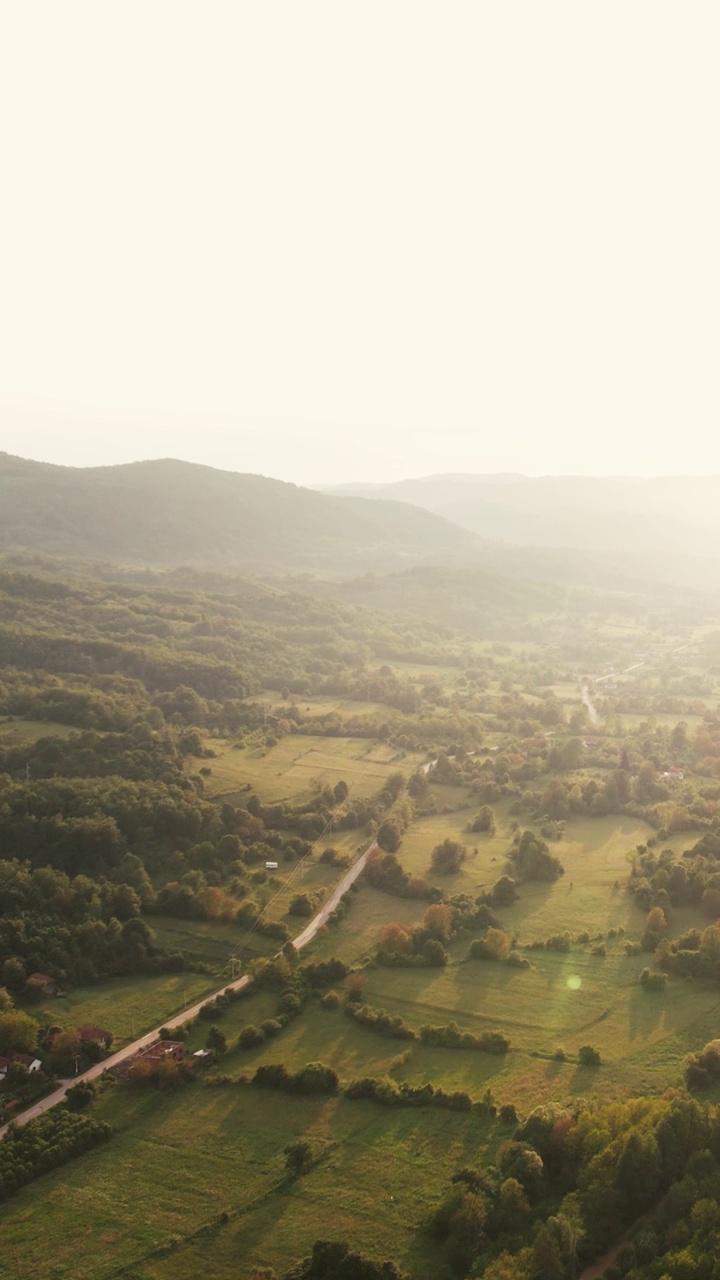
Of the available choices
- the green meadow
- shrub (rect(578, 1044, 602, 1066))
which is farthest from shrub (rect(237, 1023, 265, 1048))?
the green meadow

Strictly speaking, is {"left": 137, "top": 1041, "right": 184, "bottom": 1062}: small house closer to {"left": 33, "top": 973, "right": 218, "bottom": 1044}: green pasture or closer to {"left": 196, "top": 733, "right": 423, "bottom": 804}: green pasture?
{"left": 33, "top": 973, "right": 218, "bottom": 1044}: green pasture

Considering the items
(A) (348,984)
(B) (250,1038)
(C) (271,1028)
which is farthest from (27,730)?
(B) (250,1038)

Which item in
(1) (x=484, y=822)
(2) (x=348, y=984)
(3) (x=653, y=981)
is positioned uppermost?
(1) (x=484, y=822)

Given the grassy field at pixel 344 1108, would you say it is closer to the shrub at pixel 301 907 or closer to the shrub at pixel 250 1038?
the shrub at pixel 250 1038

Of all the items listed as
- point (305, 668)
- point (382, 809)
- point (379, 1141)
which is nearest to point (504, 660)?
point (305, 668)

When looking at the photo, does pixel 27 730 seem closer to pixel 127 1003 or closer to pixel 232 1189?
pixel 127 1003

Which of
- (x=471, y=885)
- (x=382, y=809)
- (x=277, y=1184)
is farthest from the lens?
(x=382, y=809)

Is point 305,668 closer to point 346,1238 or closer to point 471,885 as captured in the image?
point 471,885
